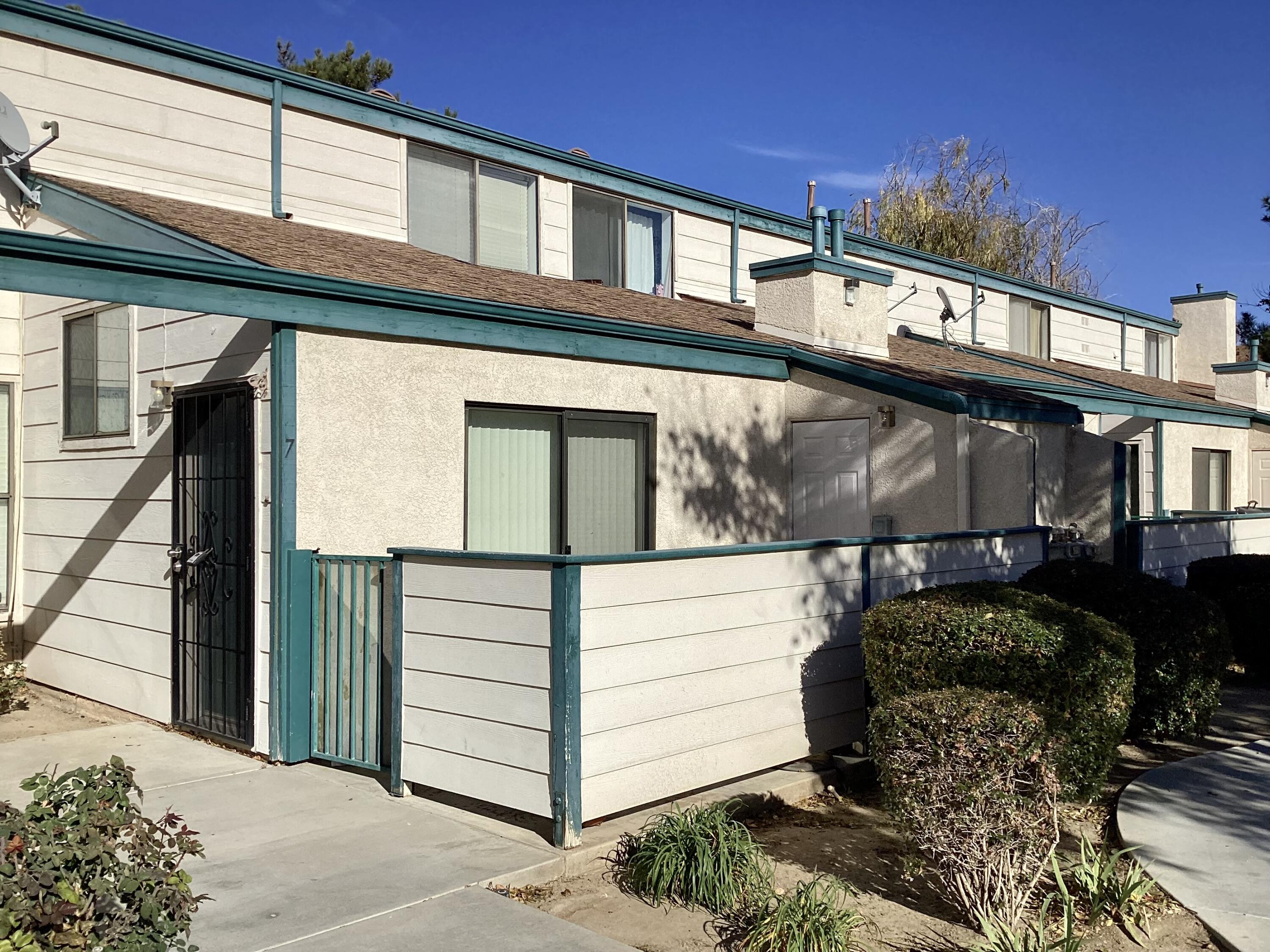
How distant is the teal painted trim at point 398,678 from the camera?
6.62m

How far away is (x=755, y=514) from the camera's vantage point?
1104 cm

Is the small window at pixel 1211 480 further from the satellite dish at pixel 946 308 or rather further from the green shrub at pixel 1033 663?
the green shrub at pixel 1033 663

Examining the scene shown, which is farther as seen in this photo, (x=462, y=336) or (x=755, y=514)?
(x=755, y=514)

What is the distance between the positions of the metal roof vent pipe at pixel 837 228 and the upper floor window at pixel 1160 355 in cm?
1421

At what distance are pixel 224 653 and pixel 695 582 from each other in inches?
141

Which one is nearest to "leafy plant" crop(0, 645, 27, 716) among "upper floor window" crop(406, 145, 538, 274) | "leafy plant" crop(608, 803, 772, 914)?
"upper floor window" crop(406, 145, 538, 274)

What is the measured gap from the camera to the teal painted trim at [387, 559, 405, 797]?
6625 mm

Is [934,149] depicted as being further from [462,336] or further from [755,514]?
[462,336]

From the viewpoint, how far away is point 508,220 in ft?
43.4

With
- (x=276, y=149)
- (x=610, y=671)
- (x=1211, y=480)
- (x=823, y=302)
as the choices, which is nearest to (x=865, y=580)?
(x=610, y=671)

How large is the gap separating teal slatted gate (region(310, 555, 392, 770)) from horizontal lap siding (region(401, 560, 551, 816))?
1.73 feet

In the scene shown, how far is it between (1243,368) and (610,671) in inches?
725

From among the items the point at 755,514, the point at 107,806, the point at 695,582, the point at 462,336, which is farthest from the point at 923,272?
the point at 107,806

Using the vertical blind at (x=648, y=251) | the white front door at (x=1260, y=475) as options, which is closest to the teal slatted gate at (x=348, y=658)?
the vertical blind at (x=648, y=251)
